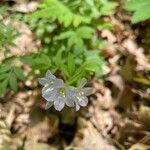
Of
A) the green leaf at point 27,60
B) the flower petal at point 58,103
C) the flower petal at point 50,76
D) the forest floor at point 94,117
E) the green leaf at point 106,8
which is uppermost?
the green leaf at point 106,8

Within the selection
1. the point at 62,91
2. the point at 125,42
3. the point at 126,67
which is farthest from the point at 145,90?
the point at 62,91

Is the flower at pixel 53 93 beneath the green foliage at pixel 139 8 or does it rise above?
beneath

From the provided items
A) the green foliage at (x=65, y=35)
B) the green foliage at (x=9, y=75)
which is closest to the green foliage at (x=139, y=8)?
the green foliage at (x=65, y=35)

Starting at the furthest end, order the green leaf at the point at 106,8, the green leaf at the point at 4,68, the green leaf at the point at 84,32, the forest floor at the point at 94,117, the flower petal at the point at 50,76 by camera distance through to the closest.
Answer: the green leaf at the point at 106,8 < the green leaf at the point at 84,32 < the forest floor at the point at 94,117 < the green leaf at the point at 4,68 < the flower petal at the point at 50,76

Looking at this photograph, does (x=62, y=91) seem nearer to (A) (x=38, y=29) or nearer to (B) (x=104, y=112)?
(B) (x=104, y=112)

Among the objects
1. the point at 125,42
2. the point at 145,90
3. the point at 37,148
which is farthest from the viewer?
the point at 125,42

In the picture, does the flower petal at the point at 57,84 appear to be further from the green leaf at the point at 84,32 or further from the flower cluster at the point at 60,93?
the green leaf at the point at 84,32

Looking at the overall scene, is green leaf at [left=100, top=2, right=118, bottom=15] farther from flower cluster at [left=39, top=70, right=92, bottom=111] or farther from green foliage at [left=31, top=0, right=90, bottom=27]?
flower cluster at [left=39, top=70, right=92, bottom=111]
